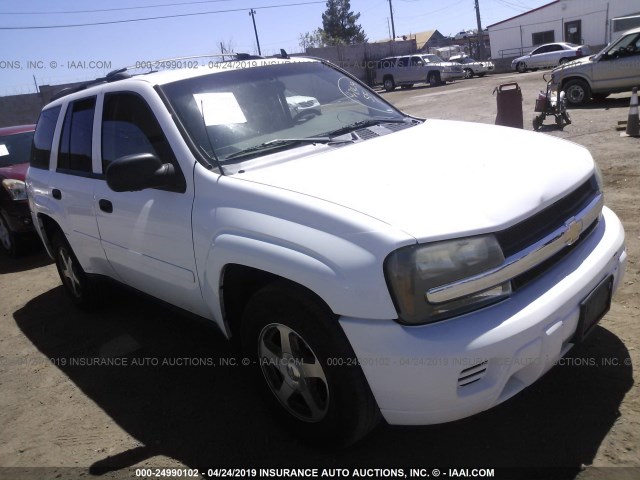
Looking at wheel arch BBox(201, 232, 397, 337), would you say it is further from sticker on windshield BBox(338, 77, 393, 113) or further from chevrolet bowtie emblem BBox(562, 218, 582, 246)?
sticker on windshield BBox(338, 77, 393, 113)

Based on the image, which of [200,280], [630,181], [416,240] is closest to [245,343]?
[200,280]

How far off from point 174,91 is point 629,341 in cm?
305

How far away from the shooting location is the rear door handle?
342cm

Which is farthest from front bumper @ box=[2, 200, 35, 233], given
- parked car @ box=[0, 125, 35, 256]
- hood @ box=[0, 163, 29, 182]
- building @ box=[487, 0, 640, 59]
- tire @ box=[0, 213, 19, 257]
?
building @ box=[487, 0, 640, 59]

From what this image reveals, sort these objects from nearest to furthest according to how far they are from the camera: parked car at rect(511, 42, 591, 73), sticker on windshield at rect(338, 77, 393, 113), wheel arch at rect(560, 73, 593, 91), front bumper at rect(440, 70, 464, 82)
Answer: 1. sticker on windshield at rect(338, 77, 393, 113)
2. wheel arch at rect(560, 73, 593, 91)
3. parked car at rect(511, 42, 591, 73)
4. front bumper at rect(440, 70, 464, 82)

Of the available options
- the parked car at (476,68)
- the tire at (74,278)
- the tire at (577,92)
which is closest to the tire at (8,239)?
the tire at (74,278)

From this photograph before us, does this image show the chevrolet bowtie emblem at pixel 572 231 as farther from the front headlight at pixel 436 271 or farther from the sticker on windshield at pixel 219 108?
the sticker on windshield at pixel 219 108

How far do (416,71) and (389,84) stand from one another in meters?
2.18

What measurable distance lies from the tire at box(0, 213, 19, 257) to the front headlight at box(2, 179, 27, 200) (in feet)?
1.53

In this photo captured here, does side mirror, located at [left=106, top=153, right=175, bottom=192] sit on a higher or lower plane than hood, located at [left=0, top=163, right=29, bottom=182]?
higher

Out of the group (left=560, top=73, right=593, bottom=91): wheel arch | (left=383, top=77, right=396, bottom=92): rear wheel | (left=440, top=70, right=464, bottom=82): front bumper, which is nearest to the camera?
(left=560, top=73, right=593, bottom=91): wheel arch

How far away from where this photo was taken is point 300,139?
3.00 m

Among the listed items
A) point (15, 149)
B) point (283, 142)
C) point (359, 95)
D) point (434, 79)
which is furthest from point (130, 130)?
point (434, 79)

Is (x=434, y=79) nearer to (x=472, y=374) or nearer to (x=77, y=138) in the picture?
(x=77, y=138)
